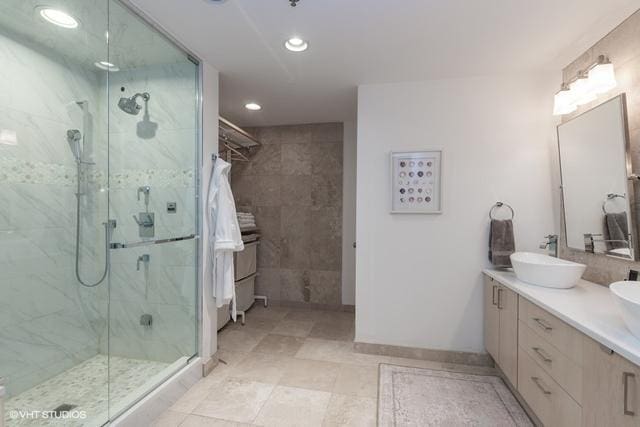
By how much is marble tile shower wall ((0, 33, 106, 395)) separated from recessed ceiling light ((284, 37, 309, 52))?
1522 millimetres

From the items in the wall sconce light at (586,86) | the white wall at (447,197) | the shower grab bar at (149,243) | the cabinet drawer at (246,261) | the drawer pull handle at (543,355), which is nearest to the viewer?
the drawer pull handle at (543,355)

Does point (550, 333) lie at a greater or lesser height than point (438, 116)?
lesser

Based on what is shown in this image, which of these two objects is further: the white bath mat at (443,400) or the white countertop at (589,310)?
the white bath mat at (443,400)

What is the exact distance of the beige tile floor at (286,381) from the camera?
1.88 m

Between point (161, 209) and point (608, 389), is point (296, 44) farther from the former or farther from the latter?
point (608, 389)

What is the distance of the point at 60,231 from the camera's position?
231cm

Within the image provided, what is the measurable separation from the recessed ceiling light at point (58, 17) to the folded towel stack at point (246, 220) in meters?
2.22

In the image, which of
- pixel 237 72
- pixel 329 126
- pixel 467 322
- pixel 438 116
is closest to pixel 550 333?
pixel 467 322

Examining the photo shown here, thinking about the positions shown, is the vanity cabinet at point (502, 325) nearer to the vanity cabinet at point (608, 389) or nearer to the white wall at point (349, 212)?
the vanity cabinet at point (608, 389)

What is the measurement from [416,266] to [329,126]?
219cm

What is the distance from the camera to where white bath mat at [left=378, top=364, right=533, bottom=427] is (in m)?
1.84

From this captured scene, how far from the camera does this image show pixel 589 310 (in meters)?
1.46

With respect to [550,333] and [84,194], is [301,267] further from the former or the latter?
[550,333]

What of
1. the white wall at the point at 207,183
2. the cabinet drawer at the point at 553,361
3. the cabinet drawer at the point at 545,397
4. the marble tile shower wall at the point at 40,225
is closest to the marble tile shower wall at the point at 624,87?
the cabinet drawer at the point at 553,361
